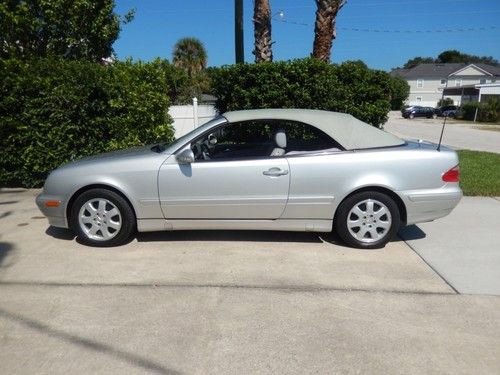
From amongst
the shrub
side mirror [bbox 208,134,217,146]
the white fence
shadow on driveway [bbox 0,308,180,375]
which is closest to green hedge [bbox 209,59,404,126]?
the shrub

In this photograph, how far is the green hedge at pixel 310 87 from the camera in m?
9.04

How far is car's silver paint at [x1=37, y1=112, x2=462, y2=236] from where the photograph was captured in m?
4.75

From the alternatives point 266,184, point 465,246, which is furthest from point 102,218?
point 465,246

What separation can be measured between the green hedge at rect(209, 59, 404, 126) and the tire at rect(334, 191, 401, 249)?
15.3 feet

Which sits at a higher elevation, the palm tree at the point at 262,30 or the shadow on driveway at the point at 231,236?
the palm tree at the point at 262,30

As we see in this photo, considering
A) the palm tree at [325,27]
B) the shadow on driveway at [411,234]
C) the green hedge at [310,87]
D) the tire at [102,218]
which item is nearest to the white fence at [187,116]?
the green hedge at [310,87]

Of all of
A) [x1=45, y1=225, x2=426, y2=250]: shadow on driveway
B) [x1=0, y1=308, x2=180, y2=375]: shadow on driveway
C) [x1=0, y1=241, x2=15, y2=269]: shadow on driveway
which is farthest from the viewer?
[x1=45, y1=225, x2=426, y2=250]: shadow on driveway

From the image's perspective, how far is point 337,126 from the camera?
16.5 ft

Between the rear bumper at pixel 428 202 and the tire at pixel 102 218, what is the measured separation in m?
3.00

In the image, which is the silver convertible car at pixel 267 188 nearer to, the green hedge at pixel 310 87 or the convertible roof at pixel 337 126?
the convertible roof at pixel 337 126

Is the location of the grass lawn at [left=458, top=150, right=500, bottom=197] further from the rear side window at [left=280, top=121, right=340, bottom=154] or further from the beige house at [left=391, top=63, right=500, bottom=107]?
the beige house at [left=391, top=63, right=500, bottom=107]

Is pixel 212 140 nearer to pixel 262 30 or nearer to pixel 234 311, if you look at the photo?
pixel 234 311

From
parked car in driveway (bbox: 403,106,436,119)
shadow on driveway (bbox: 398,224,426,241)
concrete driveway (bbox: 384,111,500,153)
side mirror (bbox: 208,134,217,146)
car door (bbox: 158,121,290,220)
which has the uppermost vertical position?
side mirror (bbox: 208,134,217,146)

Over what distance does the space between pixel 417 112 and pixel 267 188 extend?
50.4m
